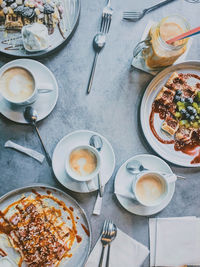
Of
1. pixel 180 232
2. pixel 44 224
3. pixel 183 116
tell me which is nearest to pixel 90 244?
pixel 44 224

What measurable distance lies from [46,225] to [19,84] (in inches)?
27.7

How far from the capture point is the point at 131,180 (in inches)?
56.9

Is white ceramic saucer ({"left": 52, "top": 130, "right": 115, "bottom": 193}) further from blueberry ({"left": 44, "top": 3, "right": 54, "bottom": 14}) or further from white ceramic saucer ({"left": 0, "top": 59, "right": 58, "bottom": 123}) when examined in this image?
blueberry ({"left": 44, "top": 3, "right": 54, "bottom": 14})

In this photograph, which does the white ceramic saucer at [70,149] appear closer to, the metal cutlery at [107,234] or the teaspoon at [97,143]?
the teaspoon at [97,143]

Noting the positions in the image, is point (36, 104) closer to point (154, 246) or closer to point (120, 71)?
point (120, 71)

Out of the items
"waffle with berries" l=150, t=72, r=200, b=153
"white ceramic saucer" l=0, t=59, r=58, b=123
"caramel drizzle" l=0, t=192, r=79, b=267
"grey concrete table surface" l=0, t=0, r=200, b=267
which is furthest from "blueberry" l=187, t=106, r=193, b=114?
"caramel drizzle" l=0, t=192, r=79, b=267

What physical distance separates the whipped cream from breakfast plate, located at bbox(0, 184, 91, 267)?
2.25 ft

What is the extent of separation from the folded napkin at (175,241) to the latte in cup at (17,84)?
93 centimetres

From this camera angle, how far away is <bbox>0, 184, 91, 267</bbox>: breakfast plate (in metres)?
1.35

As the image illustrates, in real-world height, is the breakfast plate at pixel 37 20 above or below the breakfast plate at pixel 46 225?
above

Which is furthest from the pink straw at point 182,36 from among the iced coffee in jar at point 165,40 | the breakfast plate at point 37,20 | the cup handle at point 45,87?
the cup handle at point 45,87

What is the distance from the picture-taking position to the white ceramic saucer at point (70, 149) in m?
1.37

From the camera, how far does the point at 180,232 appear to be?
1.51m

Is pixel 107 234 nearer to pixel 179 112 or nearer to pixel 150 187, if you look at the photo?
pixel 150 187
